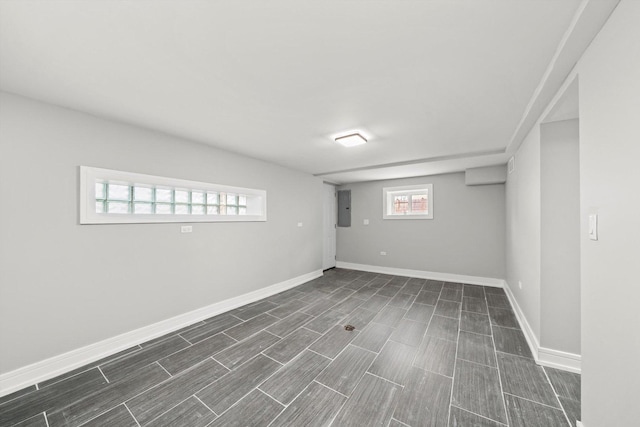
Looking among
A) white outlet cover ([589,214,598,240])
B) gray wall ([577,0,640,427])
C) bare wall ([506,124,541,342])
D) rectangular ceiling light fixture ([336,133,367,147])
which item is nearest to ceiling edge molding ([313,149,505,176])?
bare wall ([506,124,541,342])

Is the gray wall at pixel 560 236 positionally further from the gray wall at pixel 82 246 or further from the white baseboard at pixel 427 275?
the gray wall at pixel 82 246

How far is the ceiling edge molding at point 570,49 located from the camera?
3.49 feet

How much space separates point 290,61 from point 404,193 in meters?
4.71

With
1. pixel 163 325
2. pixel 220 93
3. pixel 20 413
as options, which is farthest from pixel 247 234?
pixel 20 413

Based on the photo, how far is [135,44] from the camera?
1.33 m

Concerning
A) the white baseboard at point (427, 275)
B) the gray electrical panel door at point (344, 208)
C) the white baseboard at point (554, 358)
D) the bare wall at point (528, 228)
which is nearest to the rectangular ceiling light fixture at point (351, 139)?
the bare wall at point (528, 228)

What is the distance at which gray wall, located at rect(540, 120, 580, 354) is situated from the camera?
1.98m

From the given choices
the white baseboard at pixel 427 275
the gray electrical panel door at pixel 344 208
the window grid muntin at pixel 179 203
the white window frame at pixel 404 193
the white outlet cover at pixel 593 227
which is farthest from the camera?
the gray electrical panel door at pixel 344 208

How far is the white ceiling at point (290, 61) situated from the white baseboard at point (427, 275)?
327 centimetres

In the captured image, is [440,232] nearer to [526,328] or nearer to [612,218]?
[526,328]

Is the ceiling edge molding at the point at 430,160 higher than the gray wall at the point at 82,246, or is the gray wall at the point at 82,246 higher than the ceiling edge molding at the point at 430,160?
the ceiling edge molding at the point at 430,160

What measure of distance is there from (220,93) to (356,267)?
5168 mm

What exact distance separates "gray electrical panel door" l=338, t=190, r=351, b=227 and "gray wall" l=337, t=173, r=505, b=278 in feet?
0.40

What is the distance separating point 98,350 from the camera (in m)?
2.20
